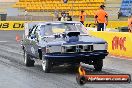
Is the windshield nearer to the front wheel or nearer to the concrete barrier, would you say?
the front wheel

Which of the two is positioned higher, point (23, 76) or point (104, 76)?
point (104, 76)

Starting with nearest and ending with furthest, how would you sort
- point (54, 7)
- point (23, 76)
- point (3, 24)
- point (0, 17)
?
point (23, 76) < point (3, 24) < point (0, 17) < point (54, 7)

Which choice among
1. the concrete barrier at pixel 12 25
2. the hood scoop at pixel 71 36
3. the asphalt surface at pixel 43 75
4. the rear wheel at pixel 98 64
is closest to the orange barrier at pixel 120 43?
the asphalt surface at pixel 43 75

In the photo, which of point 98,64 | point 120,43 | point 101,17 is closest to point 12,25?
point 101,17

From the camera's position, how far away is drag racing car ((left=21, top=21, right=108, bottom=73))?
13.0m

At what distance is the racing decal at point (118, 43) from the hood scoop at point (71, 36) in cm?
547

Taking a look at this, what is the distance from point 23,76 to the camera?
1278cm

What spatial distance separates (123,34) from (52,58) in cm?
652

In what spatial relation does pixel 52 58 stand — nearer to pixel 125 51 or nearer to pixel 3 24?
pixel 125 51

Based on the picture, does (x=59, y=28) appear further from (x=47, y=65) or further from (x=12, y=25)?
(x=12, y=25)

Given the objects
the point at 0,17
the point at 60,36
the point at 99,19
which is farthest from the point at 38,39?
the point at 0,17

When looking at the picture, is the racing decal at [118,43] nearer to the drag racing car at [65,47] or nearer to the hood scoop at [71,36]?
the drag racing car at [65,47]

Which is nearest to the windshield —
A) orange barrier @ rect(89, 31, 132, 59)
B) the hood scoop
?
the hood scoop

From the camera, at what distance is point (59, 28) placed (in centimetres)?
1439
